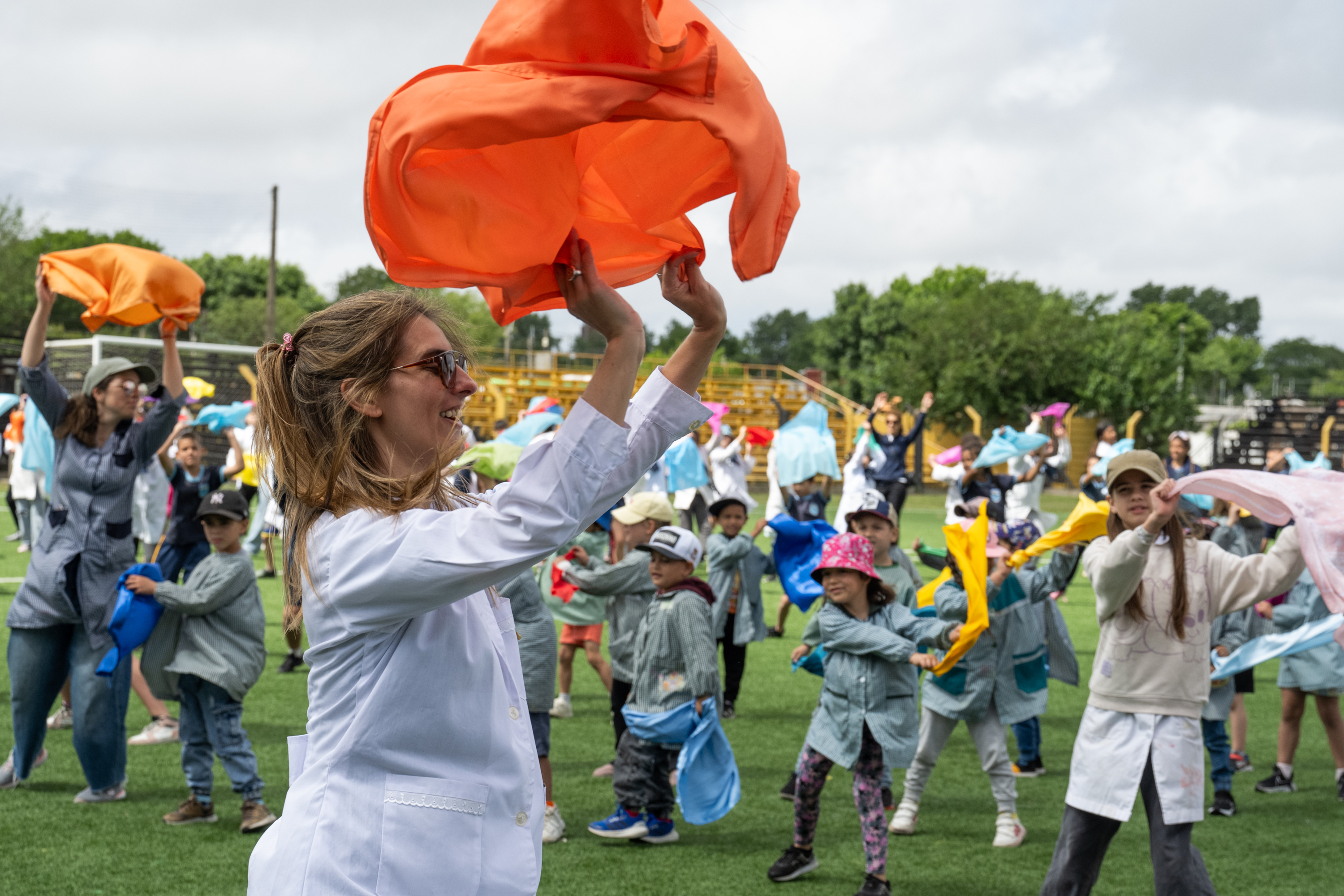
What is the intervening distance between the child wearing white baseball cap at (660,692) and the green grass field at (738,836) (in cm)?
12

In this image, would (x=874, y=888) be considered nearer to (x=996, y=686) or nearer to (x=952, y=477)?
(x=996, y=686)

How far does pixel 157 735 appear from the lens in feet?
23.9

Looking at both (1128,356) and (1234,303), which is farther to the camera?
(1234,303)

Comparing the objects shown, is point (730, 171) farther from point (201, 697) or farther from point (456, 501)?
point (201, 697)

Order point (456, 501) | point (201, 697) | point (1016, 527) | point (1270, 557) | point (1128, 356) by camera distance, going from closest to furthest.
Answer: point (456, 501), point (1270, 557), point (201, 697), point (1016, 527), point (1128, 356)

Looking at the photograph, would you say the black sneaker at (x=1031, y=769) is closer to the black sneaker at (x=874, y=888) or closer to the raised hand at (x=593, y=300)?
the black sneaker at (x=874, y=888)

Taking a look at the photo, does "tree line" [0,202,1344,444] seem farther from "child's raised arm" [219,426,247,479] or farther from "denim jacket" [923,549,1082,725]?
"denim jacket" [923,549,1082,725]

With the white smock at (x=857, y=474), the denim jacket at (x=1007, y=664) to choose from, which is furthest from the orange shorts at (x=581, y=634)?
the white smock at (x=857, y=474)

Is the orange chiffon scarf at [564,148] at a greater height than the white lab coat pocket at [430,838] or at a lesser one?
greater

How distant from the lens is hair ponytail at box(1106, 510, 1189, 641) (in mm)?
4273

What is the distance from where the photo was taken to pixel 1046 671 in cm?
644

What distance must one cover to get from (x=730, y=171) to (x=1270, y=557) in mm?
2982

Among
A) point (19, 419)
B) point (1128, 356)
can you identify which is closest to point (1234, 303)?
point (1128, 356)

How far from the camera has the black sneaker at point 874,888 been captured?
5027mm
